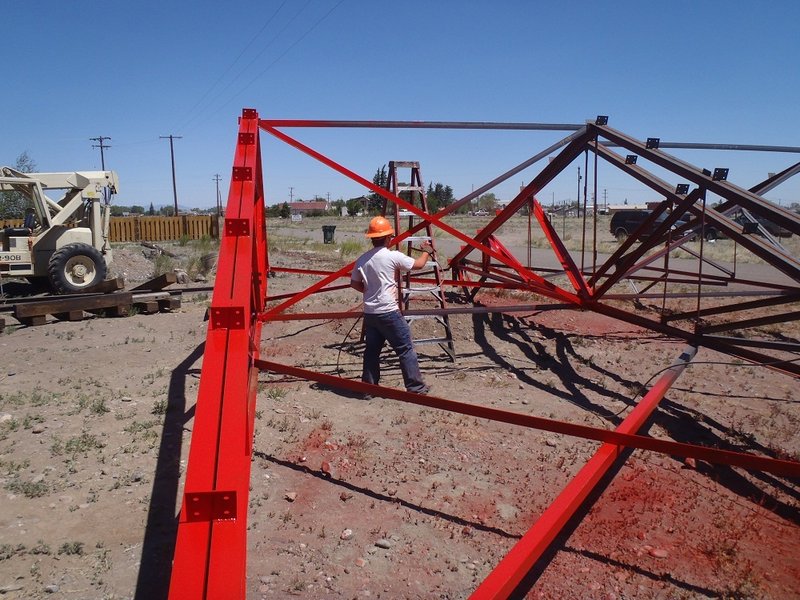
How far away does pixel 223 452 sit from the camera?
2807 millimetres

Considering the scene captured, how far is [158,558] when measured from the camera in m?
3.50

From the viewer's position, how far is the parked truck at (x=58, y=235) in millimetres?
13961

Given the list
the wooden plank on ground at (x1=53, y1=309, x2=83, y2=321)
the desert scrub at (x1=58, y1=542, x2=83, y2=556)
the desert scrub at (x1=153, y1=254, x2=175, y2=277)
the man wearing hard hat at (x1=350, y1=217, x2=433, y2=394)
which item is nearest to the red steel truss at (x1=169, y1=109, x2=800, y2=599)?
the man wearing hard hat at (x1=350, y1=217, x2=433, y2=394)

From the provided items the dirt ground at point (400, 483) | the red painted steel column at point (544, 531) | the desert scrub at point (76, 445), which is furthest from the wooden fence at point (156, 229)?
the red painted steel column at point (544, 531)

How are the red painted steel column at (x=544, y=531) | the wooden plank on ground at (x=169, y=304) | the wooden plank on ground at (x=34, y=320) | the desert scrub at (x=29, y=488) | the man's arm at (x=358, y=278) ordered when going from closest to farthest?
1. the red painted steel column at (x=544, y=531)
2. the desert scrub at (x=29, y=488)
3. the man's arm at (x=358, y=278)
4. the wooden plank on ground at (x=34, y=320)
5. the wooden plank on ground at (x=169, y=304)

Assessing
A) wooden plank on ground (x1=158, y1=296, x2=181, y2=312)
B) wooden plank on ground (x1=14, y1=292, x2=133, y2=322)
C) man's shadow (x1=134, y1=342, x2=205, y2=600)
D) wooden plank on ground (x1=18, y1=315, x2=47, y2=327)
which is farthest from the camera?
wooden plank on ground (x1=158, y1=296, x2=181, y2=312)

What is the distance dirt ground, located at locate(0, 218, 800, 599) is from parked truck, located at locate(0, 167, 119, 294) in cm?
701

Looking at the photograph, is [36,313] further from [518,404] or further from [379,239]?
[518,404]

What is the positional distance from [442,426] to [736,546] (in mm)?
2405

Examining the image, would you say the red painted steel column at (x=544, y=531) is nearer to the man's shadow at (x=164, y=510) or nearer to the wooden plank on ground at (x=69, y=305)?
the man's shadow at (x=164, y=510)

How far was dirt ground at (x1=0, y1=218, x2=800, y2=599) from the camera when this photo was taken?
3438 millimetres

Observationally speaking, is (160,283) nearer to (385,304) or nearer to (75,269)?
(75,269)

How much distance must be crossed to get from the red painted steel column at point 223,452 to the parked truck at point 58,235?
36.2 ft

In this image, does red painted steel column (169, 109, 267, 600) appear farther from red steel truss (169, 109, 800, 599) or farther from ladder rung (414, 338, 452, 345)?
ladder rung (414, 338, 452, 345)
